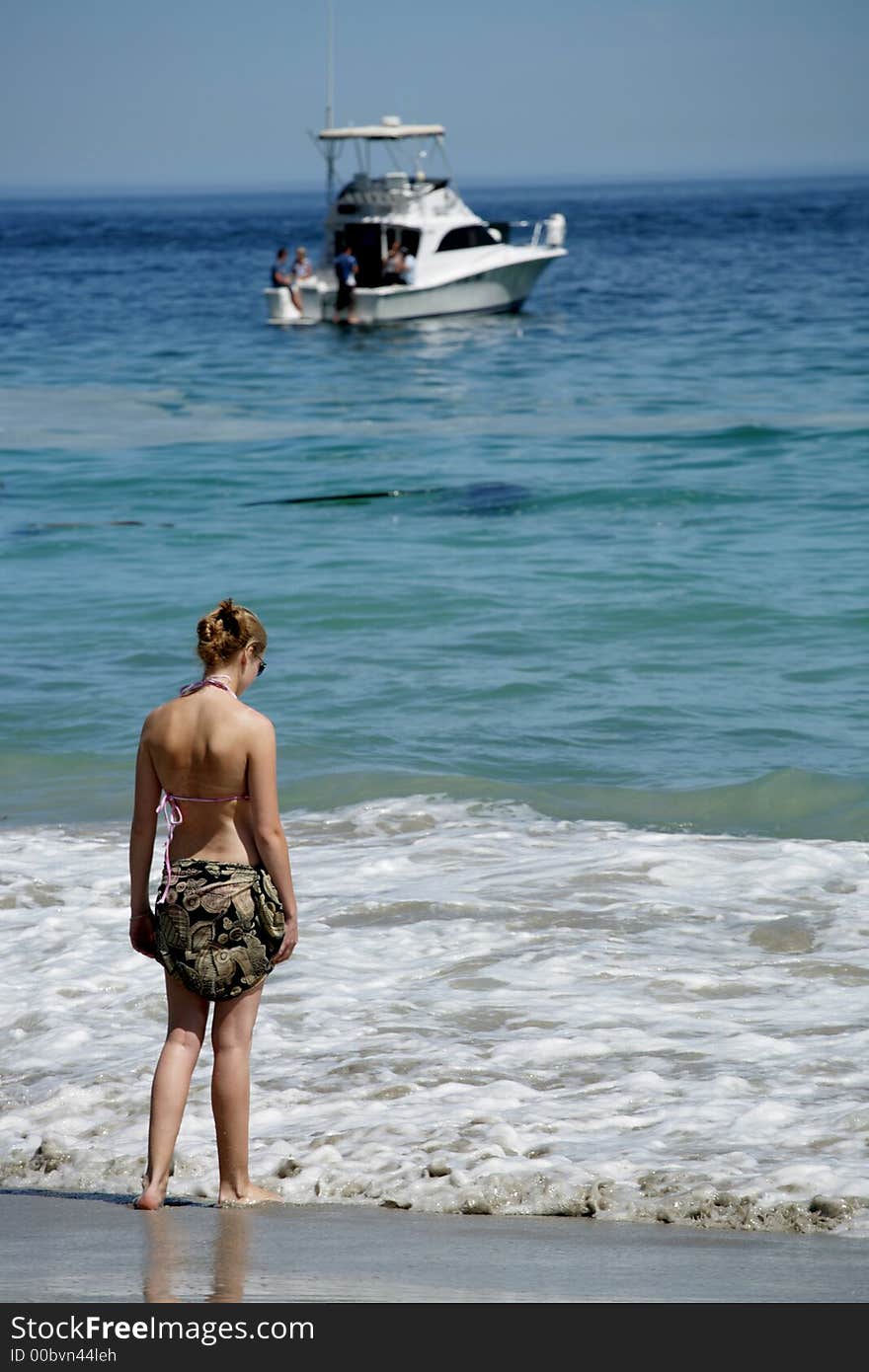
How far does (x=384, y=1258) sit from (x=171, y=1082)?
31.7 inches

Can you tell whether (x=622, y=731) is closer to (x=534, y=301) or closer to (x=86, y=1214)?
(x=86, y=1214)

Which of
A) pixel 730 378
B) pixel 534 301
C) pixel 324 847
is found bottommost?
pixel 324 847

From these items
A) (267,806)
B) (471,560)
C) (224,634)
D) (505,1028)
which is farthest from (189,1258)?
(471,560)

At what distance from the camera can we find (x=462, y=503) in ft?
58.3

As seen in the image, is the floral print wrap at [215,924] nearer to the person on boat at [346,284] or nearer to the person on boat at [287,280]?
the person on boat at [346,284]

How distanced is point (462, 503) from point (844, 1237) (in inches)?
558

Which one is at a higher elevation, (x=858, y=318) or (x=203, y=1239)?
(x=858, y=318)

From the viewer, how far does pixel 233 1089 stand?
4188mm

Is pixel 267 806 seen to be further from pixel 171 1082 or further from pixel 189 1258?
pixel 189 1258

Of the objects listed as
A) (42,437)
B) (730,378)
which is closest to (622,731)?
(42,437)

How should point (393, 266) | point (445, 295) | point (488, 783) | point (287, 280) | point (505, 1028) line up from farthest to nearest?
point (287, 280)
point (445, 295)
point (393, 266)
point (488, 783)
point (505, 1028)

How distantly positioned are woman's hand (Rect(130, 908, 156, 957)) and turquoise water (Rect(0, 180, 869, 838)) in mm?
4512

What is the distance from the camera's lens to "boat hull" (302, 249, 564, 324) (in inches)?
1453

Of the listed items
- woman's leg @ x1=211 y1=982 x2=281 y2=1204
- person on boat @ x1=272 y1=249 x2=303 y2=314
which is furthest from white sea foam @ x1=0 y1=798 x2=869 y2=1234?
person on boat @ x1=272 y1=249 x2=303 y2=314
